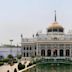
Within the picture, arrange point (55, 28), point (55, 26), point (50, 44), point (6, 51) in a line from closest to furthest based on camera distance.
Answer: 1. point (50, 44)
2. point (55, 28)
3. point (55, 26)
4. point (6, 51)

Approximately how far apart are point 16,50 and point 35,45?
1080 centimetres

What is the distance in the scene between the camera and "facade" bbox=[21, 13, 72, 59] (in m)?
53.1

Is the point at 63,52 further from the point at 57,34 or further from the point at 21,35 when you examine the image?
the point at 21,35

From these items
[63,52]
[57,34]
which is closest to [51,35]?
[57,34]

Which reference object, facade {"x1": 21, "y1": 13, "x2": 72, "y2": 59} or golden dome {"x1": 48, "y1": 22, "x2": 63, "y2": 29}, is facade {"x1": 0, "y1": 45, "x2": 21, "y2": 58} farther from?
golden dome {"x1": 48, "y1": 22, "x2": 63, "y2": 29}

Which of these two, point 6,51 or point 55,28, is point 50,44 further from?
point 6,51

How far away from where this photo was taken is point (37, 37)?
54.8 metres

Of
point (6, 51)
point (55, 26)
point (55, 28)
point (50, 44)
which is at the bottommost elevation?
point (6, 51)

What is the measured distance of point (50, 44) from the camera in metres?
53.4

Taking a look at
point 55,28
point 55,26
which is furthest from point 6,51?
point 55,26

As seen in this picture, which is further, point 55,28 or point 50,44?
point 55,28

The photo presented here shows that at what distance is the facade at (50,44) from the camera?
53.1 meters

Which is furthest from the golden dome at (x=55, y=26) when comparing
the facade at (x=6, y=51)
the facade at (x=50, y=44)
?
the facade at (x=6, y=51)

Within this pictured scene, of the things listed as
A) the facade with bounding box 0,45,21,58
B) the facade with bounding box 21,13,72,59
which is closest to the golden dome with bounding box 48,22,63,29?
the facade with bounding box 21,13,72,59
